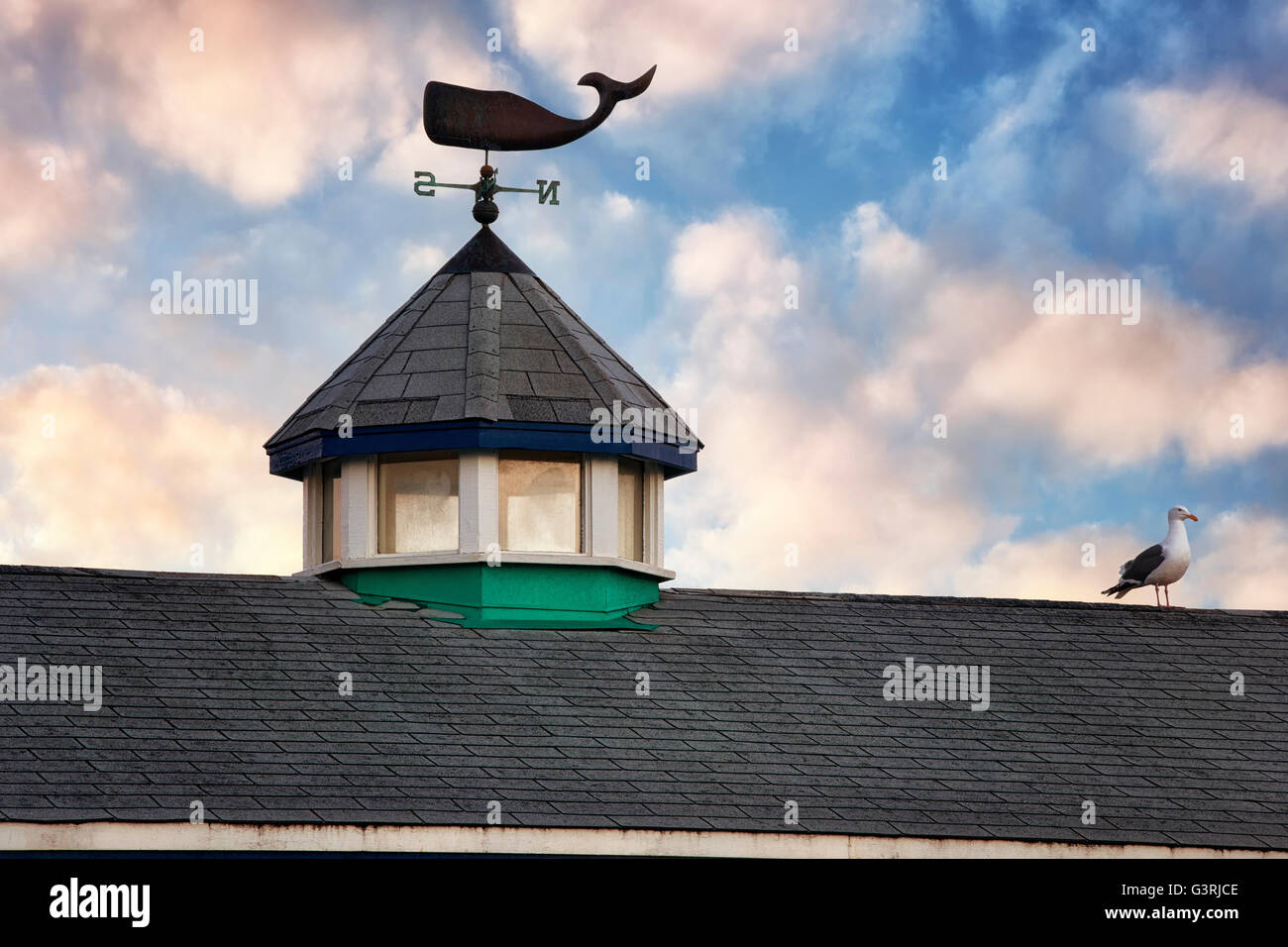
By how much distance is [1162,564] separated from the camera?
2155cm

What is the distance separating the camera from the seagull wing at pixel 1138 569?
21598 millimetres

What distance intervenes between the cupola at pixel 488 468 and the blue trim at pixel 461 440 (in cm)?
1

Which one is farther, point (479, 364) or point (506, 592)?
point (479, 364)

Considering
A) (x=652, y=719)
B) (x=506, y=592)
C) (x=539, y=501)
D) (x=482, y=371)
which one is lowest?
(x=652, y=719)

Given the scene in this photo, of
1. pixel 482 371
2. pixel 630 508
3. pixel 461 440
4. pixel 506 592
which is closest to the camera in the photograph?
pixel 506 592

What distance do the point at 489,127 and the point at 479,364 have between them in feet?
9.06

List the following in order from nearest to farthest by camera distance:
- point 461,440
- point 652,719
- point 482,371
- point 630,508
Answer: point 652,719 → point 461,440 → point 482,371 → point 630,508

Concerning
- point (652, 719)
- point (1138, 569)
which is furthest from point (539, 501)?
point (1138, 569)

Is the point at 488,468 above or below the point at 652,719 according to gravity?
above

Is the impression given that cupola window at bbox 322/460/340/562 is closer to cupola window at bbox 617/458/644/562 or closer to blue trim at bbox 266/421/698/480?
blue trim at bbox 266/421/698/480

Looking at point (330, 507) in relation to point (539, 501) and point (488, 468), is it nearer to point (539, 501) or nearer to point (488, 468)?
point (488, 468)

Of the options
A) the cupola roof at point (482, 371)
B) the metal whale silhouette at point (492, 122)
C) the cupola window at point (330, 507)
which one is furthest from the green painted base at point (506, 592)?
the metal whale silhouette at point (492, 122)

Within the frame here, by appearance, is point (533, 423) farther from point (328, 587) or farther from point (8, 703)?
point (8, 703)
